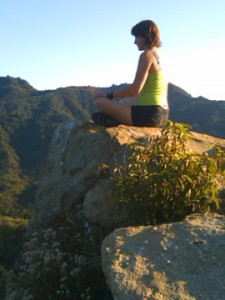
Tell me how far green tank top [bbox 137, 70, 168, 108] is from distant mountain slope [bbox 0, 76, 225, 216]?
70421 millimetres

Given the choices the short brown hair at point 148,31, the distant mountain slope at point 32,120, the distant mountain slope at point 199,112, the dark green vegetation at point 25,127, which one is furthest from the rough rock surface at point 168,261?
the distant mountain slope at point 199,112

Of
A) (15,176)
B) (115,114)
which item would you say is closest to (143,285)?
(115,114)

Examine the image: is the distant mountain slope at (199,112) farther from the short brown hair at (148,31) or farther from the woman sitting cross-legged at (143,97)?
the short brown hair at (148,31)

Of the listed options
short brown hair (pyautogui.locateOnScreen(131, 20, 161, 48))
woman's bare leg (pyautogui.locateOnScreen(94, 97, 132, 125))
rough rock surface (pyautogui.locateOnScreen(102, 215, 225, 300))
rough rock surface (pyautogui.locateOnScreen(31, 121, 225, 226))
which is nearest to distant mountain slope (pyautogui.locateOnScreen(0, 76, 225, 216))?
rough rock surface (pyautogui.locateOnScreen(31, 121, 225, 226))

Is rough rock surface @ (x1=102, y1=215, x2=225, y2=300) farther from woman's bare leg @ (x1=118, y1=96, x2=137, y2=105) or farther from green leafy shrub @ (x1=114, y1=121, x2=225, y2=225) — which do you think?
woman's bare leg @ (x1=118, y1=96, x2=137, y2=105)

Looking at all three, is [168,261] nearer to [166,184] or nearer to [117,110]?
[166,184]

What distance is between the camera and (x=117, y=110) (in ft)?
19.5

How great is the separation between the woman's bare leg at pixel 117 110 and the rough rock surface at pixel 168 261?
2.34 metres

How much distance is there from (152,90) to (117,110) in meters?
0.52

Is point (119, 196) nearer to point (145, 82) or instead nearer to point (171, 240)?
point (171, 240)

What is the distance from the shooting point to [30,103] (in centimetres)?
13750

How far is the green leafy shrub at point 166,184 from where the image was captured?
13.5ft

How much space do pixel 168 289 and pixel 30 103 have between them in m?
137

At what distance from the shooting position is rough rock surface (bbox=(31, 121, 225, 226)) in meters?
4.91
